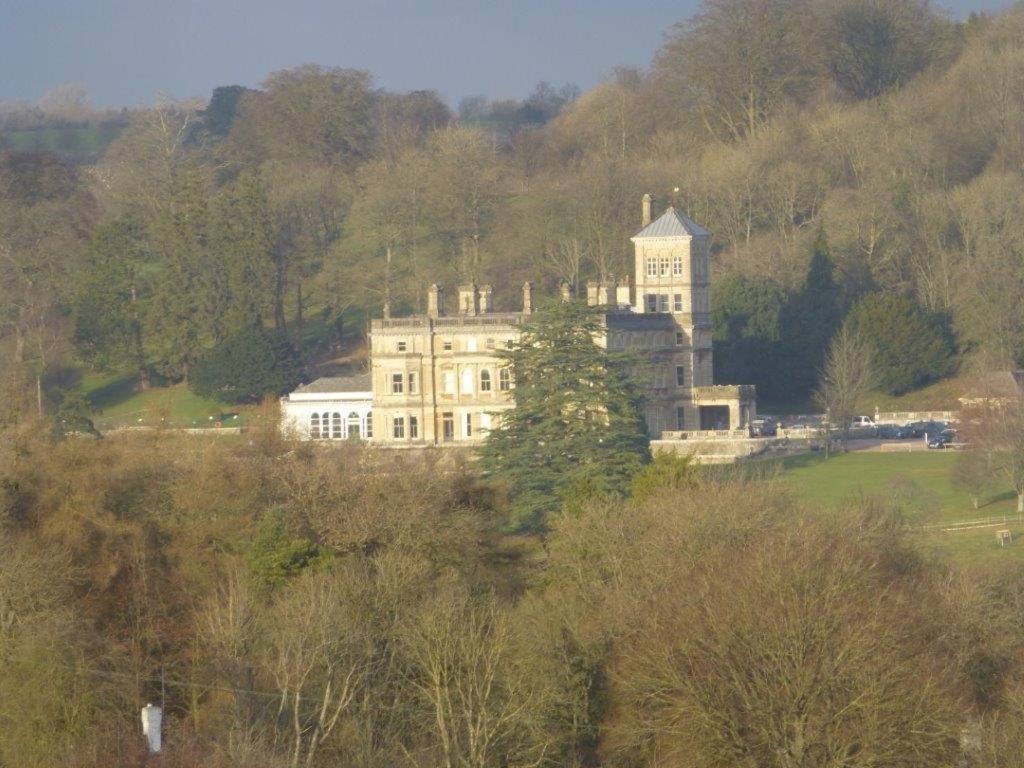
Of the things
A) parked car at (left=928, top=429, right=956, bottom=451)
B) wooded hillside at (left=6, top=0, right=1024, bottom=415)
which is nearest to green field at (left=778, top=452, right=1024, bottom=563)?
parked car at (left=928, top=429, right=956, bottom=451)

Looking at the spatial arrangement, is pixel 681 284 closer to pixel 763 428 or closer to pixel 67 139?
pixel 763 428

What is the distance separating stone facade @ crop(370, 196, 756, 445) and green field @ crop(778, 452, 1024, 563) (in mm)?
4453

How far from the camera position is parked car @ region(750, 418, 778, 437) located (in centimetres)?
6494

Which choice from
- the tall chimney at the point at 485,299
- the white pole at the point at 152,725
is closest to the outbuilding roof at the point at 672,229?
the tall chimney at the point at 485,299

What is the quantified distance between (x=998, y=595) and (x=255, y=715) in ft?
38.6

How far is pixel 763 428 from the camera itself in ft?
217

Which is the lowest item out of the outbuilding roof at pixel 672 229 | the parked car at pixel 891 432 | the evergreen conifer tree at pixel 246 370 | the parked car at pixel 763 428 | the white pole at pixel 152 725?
the white pole at pixel 152 725

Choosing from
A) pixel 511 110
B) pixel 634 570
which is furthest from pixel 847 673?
pixel 511 110

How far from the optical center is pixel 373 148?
102 metres

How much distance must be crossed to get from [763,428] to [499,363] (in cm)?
769

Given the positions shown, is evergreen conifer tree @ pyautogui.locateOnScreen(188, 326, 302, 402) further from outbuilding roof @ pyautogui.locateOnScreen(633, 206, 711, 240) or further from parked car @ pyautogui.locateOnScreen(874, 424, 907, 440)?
parked car @ pyautogui.locateOnScreen(874, 424, 907, 440)

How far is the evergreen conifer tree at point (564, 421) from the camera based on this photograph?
49938 mm

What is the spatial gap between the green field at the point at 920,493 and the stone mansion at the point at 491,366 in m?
5.05

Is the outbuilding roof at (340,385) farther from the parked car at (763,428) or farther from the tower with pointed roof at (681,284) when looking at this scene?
the parked car at (763,428)
